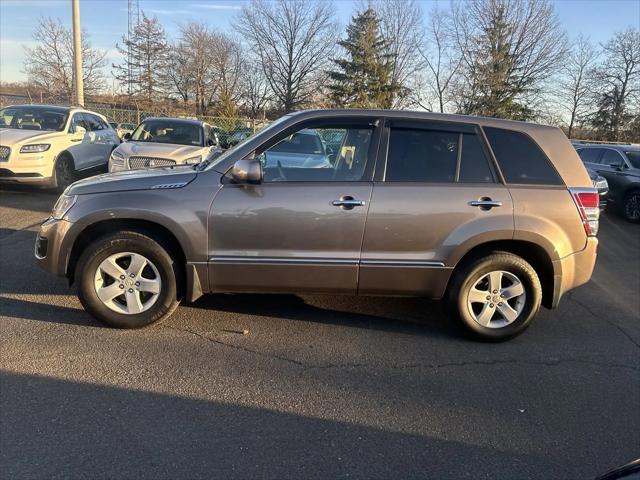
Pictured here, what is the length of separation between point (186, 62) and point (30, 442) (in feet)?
189

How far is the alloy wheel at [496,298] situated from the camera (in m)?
4.25

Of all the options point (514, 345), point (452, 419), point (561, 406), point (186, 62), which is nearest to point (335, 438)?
point (452, 419)

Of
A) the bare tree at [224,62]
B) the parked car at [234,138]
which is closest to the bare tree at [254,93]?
the bare tree at [224,62]

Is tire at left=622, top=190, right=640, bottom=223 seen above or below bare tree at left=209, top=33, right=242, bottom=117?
below

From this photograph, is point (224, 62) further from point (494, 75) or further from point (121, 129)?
point (121, 129)

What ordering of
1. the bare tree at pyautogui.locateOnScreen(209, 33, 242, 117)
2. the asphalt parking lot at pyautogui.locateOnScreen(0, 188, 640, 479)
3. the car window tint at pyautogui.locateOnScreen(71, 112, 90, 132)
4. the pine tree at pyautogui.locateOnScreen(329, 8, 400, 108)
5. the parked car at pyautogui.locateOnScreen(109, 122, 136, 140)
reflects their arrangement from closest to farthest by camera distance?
A: the asphalt parking lot at pyautogui.locateOnScreen(0, 188, 640, 479), the car window tint at pyautogui.locateOnScreen(71, 112, 90, 132), the parked car at pyautogui.locateOnScreen(109, 122, 136, 140), the pine tree at pyautogui.locateOnScreen(329, 8, 400, 108), the bare tree at pyautogui.locateOnScreen(209, 33, 242, 117)

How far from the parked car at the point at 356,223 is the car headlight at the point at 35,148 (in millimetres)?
6123

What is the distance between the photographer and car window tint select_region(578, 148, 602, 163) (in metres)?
13.6

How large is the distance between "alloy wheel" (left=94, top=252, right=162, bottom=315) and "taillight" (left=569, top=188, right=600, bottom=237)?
3.47m

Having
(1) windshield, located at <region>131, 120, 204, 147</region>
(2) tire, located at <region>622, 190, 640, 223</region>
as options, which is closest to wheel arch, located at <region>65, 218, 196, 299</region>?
(1) windshield, located at <region>131, 120, 204, 147</region>

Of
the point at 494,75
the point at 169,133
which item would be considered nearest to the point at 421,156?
the point at 169,133

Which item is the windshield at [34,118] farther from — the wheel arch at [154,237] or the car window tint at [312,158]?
the car window tint at [312,158]

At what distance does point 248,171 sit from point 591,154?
12936 mm

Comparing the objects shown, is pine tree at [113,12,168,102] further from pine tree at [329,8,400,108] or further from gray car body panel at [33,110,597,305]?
gray car body panel at [33,110,597,305]
